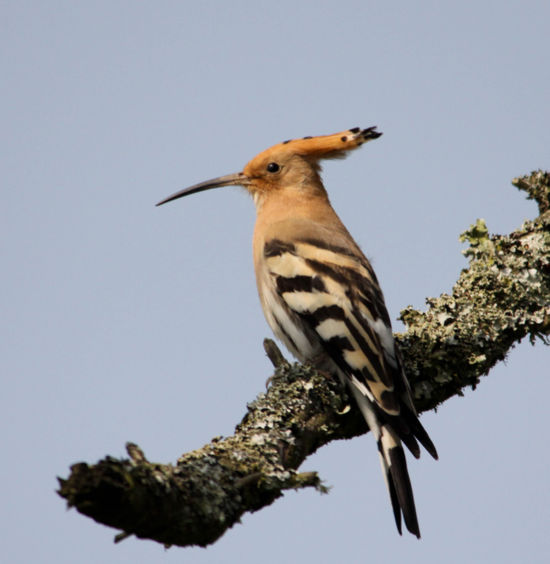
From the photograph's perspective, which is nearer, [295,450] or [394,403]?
[295,450]

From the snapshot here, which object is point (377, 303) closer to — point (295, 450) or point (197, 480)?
point (295, 450)

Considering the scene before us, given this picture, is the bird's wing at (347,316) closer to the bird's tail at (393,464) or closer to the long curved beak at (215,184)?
the bird's tail at (393,464)

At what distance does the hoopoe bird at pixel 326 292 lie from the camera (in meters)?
3.40

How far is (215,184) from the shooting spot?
17.2 feet

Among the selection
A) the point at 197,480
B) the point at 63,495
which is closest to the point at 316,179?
the point at 197,480

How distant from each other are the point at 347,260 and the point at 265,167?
119 centimetres

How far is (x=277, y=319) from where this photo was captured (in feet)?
13.6

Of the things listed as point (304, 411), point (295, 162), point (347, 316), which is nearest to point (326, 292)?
point (347, 316)

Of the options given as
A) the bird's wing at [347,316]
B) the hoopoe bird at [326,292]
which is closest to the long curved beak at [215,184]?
the hoopoe bird at [326,292]

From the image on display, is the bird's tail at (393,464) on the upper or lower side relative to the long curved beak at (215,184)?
lower

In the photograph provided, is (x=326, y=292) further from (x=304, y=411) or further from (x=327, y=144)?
(x=327, y=144)

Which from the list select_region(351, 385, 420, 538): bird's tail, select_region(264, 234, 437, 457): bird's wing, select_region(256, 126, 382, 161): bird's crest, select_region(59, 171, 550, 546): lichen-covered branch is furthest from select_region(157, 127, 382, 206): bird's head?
select_region(351, 385, 420, 538): bird's tail

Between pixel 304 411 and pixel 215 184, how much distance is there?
247 cm

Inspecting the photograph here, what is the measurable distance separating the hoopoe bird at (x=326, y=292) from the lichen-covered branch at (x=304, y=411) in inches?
6.2
